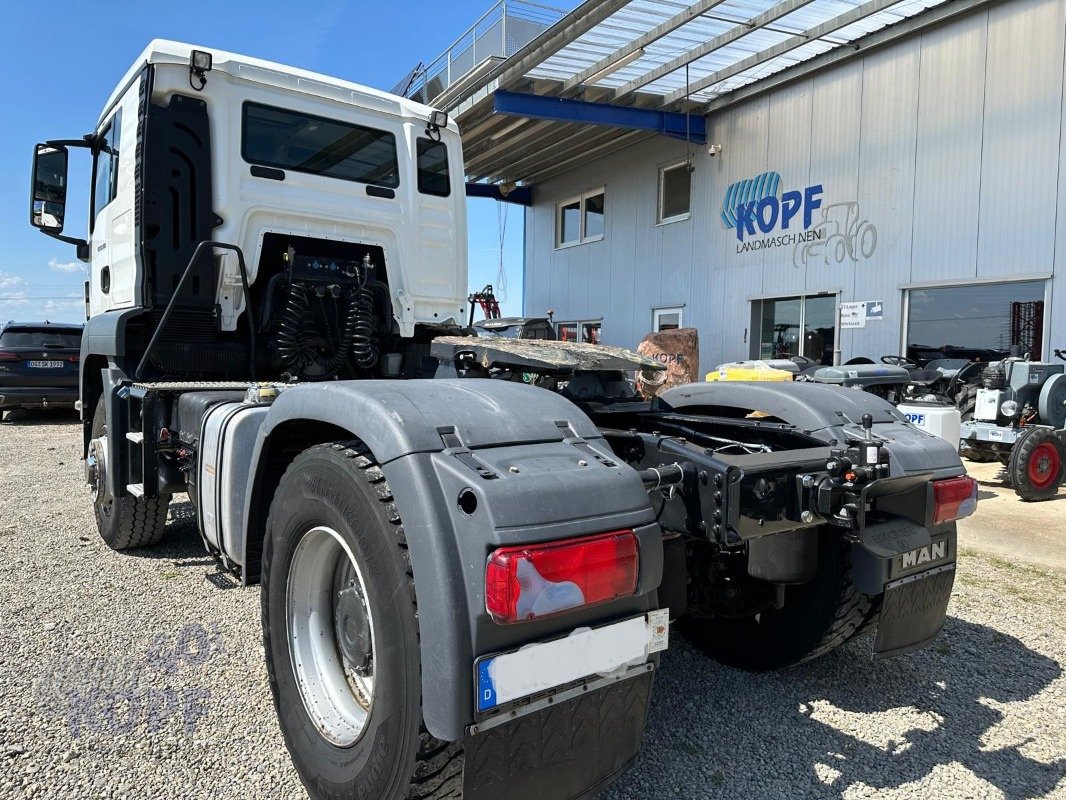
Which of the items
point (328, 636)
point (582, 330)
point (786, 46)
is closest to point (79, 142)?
point (328, 636)


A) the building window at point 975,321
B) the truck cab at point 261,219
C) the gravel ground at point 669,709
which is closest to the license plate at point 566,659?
the gravel ground at point 669,709

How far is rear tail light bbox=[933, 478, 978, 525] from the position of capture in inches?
95.6

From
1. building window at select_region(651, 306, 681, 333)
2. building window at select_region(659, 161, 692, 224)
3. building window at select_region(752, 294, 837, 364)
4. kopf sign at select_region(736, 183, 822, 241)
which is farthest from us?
building window at select_region(651, 306, 681, 333)

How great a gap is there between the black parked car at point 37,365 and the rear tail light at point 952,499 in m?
13.1

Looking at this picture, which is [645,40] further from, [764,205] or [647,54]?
[764,205]

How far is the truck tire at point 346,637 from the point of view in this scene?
1.69 m

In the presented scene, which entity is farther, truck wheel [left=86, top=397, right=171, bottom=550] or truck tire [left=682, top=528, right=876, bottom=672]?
truck wheel [left=86, top=397, right=171, bottom=550]

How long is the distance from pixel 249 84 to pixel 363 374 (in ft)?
5.86

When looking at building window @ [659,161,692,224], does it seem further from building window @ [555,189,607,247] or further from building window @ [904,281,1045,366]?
building window @ [904,281,1045,366]

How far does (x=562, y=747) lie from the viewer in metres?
1.69

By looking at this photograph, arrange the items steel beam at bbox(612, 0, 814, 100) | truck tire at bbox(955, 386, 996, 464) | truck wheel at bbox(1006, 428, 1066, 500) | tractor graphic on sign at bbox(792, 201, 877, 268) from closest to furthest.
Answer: truck wheel at bbox(1006, 428, 1066, 500)
truck tire at bbox(955, 386, 996, 464)
steel beam at bbox(612, 0, 814, 100)
tractor graphic on sign at bbox(792, 201, 877, 268)

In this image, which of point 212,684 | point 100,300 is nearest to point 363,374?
point 100,300

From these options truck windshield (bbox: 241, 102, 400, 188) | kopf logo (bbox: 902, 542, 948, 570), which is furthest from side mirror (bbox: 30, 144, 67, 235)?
kopf logo (bbox: 902, 542, 948, 570)

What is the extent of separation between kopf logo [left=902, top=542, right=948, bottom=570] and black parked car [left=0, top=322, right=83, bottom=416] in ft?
A: 42.9
